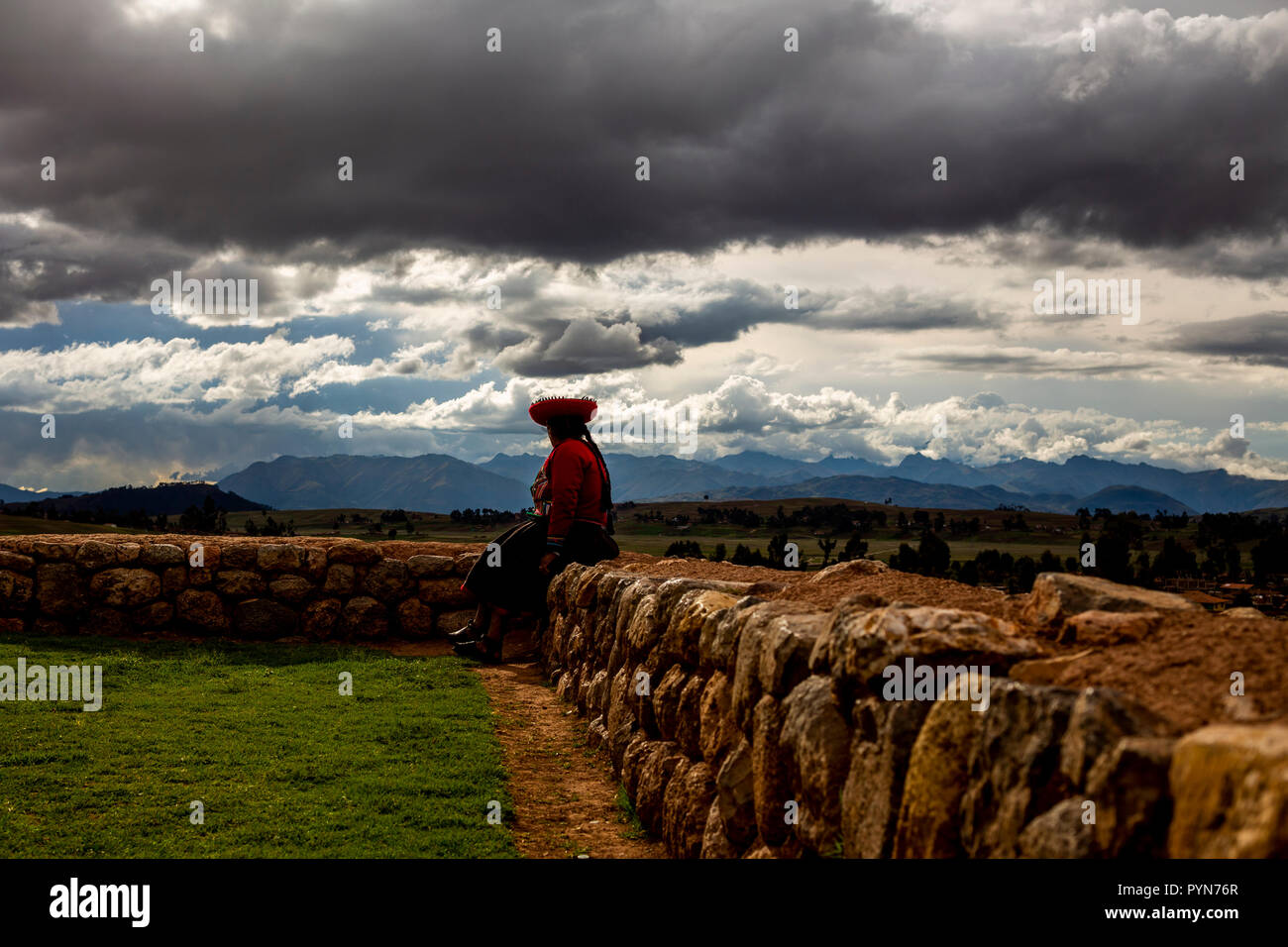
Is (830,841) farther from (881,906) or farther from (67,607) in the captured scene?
(67,607)

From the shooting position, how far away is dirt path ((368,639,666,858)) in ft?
21.2

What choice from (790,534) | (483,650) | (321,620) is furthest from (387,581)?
(790,534)

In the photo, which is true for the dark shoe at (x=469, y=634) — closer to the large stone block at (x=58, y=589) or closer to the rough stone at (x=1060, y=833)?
the large stone block at (x=58, y=589)

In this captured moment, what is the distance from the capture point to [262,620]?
591 inches

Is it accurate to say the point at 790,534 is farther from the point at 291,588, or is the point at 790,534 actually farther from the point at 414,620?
the point at 291,588

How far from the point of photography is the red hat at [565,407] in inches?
506

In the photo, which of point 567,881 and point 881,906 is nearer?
point 881,906

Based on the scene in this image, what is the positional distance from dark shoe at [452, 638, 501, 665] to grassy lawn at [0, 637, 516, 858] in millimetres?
1071

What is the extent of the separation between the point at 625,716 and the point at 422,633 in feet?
26.6

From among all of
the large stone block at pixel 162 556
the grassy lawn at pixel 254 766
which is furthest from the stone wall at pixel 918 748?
the large stone block at pixel 162 556

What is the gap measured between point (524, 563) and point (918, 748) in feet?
34.3

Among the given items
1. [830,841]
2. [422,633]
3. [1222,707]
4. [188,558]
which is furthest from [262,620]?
[1222,707]

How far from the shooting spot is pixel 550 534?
12922 millimetres

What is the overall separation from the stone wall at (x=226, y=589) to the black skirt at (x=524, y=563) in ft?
7.21
